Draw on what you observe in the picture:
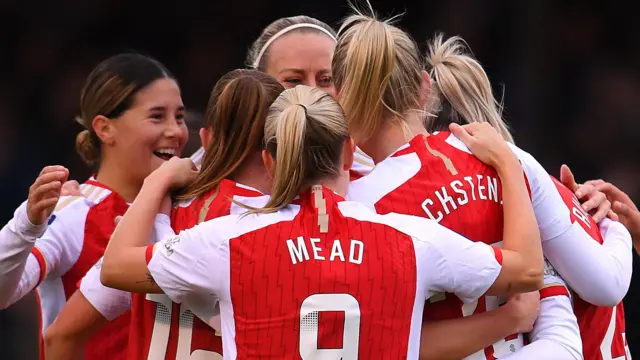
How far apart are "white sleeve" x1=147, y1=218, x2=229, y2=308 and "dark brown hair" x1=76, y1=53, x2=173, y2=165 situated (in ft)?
4.04

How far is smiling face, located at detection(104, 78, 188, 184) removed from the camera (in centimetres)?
336

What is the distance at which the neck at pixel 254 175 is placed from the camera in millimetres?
2473

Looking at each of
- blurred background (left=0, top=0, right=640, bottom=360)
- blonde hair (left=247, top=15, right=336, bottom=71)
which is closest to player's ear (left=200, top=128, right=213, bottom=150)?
blonde hair (left=247, top=15, right=336, bottom=71)

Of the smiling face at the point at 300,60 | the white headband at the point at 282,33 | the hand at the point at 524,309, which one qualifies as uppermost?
the white headband at the point at 282,33

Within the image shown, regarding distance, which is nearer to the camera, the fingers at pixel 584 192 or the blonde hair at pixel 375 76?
the blonde hair at pixel 375 76

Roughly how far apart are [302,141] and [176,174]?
450 millimetres

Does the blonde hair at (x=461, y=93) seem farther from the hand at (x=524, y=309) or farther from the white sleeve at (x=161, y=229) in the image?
the white sleeve at (x=161, y=229)

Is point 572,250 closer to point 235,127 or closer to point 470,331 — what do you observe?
point 470,331

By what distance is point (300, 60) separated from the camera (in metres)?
3.40

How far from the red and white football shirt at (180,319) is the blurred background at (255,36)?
3661 mm

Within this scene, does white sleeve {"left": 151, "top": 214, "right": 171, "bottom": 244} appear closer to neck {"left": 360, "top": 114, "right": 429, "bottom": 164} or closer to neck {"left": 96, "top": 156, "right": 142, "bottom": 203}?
neck {"left": 360, "top": 114, "right": 429, "bottom": 164}

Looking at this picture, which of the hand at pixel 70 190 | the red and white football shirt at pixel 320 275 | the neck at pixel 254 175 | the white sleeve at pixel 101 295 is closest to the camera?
the red and white football shirt at pixel 320 275

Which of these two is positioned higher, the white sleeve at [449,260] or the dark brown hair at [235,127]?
the dark brown hair at [235,127]

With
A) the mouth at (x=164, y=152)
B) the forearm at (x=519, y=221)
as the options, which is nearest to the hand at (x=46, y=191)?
the mouth at (x=164, y=152)
